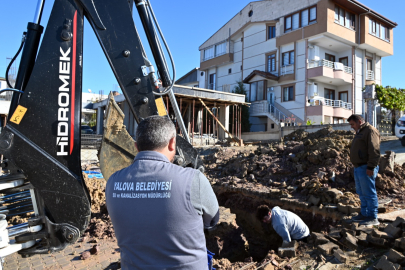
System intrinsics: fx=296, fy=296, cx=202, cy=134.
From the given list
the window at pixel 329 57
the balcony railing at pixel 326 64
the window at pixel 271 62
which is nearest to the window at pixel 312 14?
the balcony railing at pixel 326 64

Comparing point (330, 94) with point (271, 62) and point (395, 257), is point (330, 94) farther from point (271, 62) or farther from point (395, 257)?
point (395, 257)

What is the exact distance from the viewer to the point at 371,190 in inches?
195

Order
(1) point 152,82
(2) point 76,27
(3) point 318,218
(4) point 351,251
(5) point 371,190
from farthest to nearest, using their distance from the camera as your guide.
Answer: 1. (3) point 318,218
2. (5) point 371,190
3. (4) point 351,251
4. (1) point 152,82
5. (2) point 76,27

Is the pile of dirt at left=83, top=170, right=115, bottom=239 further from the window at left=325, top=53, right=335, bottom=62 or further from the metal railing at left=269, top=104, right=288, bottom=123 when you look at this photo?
the window at left=325, top=53, right=335, bottom=62

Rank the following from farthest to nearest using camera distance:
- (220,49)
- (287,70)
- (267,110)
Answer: (220,49) < (267,110) < (287,70)

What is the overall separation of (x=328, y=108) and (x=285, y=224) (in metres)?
18.7

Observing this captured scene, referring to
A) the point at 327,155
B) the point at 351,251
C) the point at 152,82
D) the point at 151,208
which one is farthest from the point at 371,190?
the point at 151,208

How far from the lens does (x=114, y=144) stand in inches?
132

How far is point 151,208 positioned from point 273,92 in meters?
24.3

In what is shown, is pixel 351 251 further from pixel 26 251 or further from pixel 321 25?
pixel 321 25

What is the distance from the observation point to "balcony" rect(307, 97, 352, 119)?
70.2 feet

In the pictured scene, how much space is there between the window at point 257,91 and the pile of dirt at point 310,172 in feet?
48.8

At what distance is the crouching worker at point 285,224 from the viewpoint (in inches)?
196

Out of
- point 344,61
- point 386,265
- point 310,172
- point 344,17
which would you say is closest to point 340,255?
point 386,265
